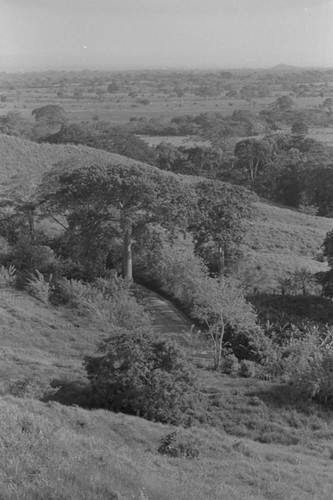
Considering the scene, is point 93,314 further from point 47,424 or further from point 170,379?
point 47,424

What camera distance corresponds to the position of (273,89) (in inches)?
4537

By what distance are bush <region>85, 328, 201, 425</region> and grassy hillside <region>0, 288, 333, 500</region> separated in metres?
0.53

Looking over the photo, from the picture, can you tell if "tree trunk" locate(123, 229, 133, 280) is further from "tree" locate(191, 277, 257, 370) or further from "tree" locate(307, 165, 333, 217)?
"tree" locate(307, 165, 333, 217)

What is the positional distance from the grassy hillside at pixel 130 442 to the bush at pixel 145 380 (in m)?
0.53

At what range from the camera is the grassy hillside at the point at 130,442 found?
17.9 feet

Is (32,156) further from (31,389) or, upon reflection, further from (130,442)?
(130,442)

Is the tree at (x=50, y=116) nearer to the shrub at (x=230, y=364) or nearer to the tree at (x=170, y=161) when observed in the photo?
the tree at (x=170, y=161)

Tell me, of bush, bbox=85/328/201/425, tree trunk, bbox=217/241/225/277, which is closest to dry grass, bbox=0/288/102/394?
bush, bbox=85/328/201/425

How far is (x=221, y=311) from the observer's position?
40.9ft

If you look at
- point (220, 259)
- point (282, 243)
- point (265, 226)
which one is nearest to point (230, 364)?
point (220, 259)

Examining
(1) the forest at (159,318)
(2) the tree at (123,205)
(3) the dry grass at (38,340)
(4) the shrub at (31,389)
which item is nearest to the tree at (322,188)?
(1) the forest at (159,318)

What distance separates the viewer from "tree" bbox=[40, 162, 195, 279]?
15.8 metres

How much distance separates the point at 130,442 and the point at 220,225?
9.32 m

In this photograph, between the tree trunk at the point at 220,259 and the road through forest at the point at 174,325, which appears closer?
the road through forest at the point at 174,325
